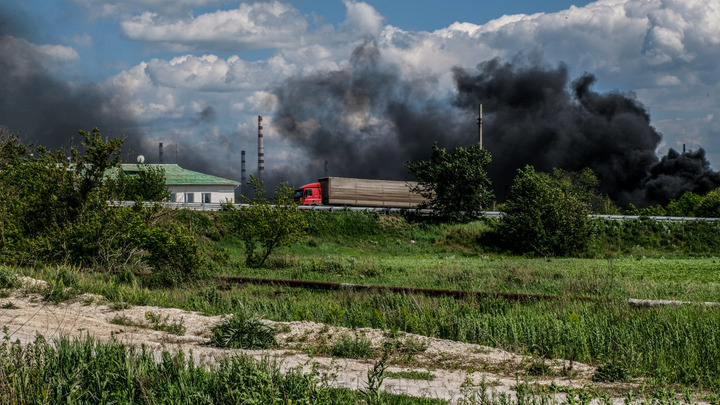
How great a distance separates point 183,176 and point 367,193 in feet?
82.3

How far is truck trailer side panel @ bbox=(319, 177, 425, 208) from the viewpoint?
57781 millimetres

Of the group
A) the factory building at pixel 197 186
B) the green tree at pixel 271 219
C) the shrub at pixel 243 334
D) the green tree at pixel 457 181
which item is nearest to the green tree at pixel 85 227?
the green tree at pixel 271 219

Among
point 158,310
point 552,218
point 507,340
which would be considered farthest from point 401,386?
point 552,218

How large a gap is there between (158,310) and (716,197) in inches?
2672

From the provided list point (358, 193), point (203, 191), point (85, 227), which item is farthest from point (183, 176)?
point (85, 227)

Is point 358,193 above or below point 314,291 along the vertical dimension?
above

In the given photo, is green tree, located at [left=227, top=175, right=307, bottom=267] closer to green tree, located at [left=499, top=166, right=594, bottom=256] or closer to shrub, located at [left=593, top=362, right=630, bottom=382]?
green tree, located at [left=499, top=166, right=594, bottom=256]

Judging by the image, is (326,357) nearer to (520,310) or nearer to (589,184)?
(520,310)

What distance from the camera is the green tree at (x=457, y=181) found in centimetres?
5225

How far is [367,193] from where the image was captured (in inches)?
2325

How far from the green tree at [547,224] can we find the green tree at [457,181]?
4.85 metres

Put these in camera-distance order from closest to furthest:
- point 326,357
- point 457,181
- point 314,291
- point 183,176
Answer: point 326,357 < point 314,291 < point 457,181 < point 183,176

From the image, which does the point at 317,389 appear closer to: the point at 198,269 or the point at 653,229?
the point at 198,269

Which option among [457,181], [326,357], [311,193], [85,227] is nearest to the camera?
[326,357]
